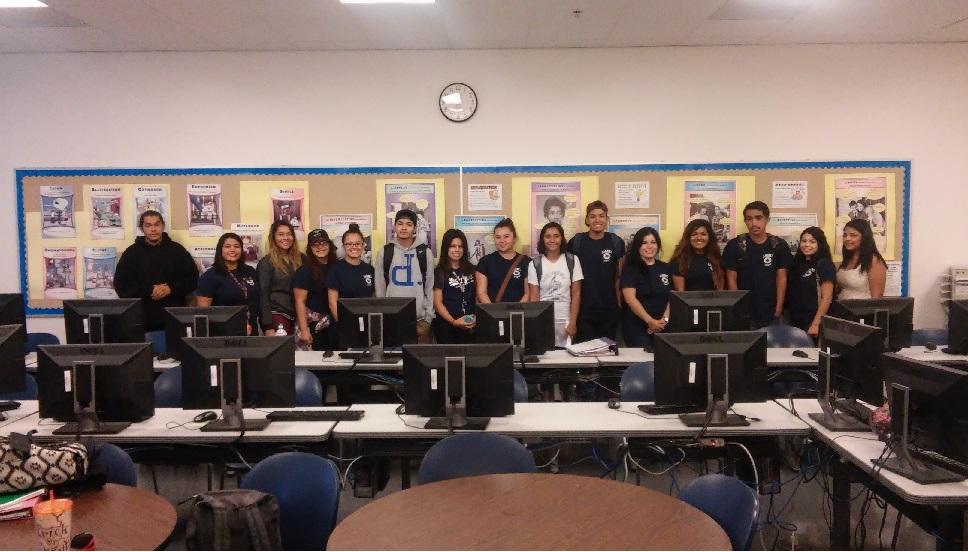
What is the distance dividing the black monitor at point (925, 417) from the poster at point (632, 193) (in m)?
3.47

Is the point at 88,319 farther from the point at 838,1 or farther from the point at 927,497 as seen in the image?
the point at 838,1

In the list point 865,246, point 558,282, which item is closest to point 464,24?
point 558,282

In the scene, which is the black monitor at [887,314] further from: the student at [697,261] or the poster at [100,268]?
the poster at [100,268]

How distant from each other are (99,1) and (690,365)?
14.4 feet

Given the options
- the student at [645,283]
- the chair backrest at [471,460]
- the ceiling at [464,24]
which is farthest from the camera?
the student at [645,283]

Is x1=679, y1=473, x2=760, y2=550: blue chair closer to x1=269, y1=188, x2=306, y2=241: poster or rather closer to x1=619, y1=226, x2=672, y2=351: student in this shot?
x1=619, y1=226, x2=672, y2=351: student

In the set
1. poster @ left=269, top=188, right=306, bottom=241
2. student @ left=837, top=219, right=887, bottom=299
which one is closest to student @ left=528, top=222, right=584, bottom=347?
poster @ left=269, top=188, right=306, bottom=241

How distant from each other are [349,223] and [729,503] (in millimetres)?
4567

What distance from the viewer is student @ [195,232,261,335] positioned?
569 centimetres

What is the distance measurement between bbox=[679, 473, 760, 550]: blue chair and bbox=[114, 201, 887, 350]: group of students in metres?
3.18

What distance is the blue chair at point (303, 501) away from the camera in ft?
8.09

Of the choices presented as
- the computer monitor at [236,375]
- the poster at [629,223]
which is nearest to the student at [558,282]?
the poster at [629,223]

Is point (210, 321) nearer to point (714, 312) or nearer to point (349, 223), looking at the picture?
point (349, 223)

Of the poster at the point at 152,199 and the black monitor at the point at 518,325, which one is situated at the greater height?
the poster at the point at 152,199
